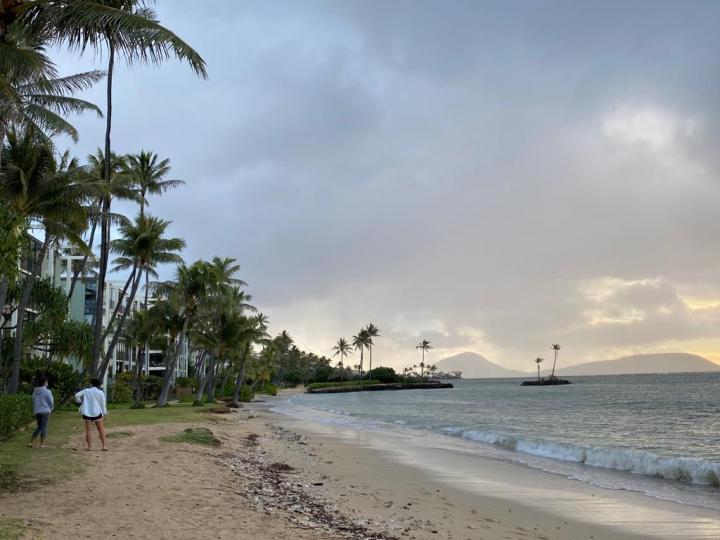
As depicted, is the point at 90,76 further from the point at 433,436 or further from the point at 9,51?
the point at 433,436

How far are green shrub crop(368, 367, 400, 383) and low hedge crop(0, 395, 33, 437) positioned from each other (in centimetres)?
13327

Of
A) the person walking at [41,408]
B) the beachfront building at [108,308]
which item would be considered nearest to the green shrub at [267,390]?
the beachfront building at [108,308]

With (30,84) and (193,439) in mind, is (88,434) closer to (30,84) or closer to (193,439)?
(193,439)

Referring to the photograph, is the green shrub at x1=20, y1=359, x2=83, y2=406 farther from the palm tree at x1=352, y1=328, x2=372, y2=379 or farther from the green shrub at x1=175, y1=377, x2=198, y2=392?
the palm tree at x1=352, y1=328, x2=372, y2=379

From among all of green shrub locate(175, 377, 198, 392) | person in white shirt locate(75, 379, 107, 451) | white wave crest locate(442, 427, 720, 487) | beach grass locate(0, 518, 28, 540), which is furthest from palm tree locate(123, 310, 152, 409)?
beach grass locate(0, 518, 28, 540)

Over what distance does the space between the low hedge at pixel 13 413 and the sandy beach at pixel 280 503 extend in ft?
5.49

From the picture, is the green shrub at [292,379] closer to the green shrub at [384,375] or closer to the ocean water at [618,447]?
the green shrub at [384,375]

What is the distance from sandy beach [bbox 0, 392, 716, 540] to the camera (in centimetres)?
686

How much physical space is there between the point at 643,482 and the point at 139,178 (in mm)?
30059

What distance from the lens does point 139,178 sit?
114ft

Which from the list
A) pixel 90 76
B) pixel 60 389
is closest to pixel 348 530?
pixel 90 76

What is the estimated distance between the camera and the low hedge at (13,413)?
1465 centimetres

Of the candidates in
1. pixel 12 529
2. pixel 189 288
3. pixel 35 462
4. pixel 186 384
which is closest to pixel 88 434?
pixel 35 462

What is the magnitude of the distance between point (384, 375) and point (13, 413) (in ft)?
451
